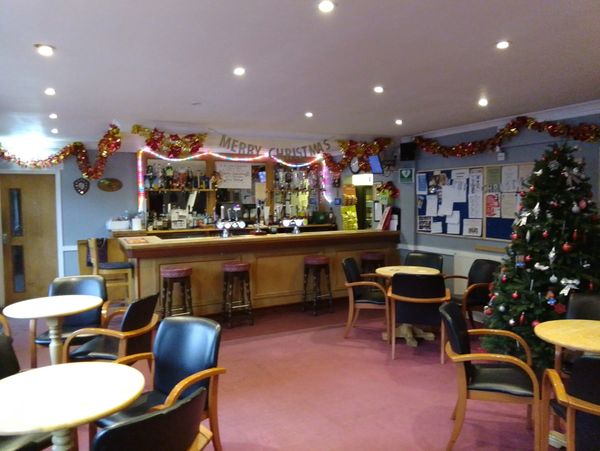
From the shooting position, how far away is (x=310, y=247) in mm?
6168

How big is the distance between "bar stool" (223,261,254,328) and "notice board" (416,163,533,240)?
270 centimetres

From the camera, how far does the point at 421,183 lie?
21.3 feet

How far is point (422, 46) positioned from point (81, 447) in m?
3.25

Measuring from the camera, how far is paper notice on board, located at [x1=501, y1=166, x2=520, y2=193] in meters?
5.22

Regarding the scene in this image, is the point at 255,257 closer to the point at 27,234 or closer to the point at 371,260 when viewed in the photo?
the point at 371,260

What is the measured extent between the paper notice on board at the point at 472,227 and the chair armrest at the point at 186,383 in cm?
436

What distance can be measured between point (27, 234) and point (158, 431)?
6.71m

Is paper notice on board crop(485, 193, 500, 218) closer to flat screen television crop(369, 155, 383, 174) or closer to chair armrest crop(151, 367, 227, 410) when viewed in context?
flat screen television crop(369, 155, 383, 174)

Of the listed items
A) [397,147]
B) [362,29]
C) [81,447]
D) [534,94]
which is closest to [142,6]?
[362,29]

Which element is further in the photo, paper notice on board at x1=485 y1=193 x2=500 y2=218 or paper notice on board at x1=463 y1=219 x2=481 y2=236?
paper notice on board at x1=463 y1=219 x2=481 y2=236

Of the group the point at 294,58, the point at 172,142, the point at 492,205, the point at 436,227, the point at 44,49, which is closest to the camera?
the point at 44,49

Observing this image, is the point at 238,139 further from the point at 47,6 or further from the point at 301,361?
the point at 47,6

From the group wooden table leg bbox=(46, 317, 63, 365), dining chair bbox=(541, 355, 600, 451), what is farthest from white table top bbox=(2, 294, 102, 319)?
dining chair bbox=(541, 355, 600, 451)

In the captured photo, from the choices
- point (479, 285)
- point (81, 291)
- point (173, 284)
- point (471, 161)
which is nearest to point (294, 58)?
point (81, 291)
